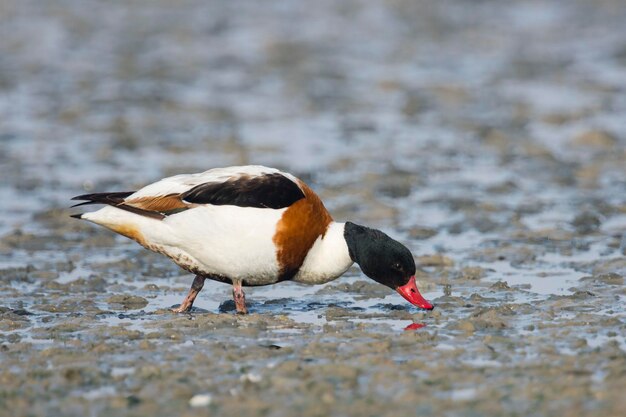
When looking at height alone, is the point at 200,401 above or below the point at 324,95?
below

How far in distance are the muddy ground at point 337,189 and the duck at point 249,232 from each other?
1.08 ft

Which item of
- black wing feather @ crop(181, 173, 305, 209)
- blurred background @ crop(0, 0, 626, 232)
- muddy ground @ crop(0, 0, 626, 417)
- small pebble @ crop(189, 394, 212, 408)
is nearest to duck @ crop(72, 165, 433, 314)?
black wing feather @ crop(181, 173, 305, 209)

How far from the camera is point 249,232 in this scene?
8.64m

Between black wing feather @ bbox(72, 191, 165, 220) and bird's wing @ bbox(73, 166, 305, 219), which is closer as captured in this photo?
bird's wing @ bbox(73, 166, 305, 219)

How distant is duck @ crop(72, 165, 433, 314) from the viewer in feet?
28.5

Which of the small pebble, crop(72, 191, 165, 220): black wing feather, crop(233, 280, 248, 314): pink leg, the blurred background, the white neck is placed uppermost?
the blurred background

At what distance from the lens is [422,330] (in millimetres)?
8312

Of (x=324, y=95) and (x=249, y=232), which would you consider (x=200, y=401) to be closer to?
(x=249, y=232)

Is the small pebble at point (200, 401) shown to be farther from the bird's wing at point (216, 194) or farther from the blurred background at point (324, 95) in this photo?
the blurred background at point (324, 95)

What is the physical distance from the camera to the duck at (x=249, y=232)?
28.5ft

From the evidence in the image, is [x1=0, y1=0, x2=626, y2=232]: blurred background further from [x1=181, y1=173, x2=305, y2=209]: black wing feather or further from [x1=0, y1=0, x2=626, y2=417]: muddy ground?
[x1=181, y1=173, x2=305, y2=209]: black wing feather

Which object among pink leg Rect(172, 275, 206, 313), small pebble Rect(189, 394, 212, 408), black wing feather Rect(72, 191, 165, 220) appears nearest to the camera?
small pebble Rect(189, 394, 212, 408)

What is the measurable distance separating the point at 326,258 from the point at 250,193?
0.72 meters

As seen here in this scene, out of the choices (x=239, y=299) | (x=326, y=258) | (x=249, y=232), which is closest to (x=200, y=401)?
(x=249, y=232)
